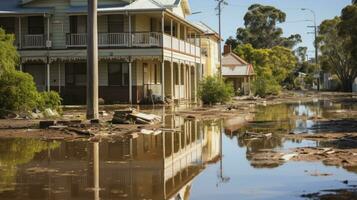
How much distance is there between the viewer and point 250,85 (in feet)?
232

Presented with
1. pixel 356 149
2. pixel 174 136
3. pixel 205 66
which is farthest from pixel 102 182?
pixel 205 66

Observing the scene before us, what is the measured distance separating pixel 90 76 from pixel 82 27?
66.8 feet

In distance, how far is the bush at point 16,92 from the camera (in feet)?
89.0

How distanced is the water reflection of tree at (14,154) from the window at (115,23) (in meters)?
25.1

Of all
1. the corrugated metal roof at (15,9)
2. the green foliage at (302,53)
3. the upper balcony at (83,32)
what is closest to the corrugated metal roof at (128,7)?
the upper balcony at (83,32)

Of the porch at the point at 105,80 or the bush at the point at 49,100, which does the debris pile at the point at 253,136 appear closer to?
the bush at the point at 49,100

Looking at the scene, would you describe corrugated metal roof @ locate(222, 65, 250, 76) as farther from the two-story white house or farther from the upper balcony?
the upper balcony

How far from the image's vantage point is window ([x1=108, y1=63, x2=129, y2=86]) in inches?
1776

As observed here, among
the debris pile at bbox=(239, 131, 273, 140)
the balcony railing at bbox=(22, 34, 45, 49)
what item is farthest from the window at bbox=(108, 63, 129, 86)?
the debris pile at bbox=(239, 131, 273, 140)

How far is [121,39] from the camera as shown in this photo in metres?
43.5

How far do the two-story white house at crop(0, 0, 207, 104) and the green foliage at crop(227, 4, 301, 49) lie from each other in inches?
3557

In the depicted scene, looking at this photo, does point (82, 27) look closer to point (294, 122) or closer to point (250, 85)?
point (294, 122)

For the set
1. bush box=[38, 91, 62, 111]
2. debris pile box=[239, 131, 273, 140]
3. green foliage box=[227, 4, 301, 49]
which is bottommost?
debris pile box=[239, 131, 273, 140]

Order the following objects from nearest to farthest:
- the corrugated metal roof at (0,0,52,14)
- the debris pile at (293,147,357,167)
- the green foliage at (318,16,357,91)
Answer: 1. the debris pile at (293,147,357,167)
2. the corrugated metal roof at (0,0,52,14)
3. the green foliage at (318,16,357,91)
